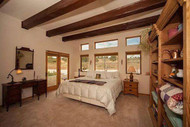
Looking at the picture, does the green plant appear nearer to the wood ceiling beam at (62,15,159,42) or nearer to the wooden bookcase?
the wood ceiling beam at (62,15,159,42)

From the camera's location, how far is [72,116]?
6.77ft

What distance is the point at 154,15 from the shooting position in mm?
2568

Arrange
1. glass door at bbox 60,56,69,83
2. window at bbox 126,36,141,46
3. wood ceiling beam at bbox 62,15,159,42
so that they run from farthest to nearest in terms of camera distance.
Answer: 1. glass door at bbox 60,56,69,83
2. window at bbox 126,36,141,46
3. wood ceiling beam at bbox 62,15,159,42

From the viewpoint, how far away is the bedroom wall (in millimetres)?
2561

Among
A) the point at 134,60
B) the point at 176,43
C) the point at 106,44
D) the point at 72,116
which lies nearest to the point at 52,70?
the point at 72,116

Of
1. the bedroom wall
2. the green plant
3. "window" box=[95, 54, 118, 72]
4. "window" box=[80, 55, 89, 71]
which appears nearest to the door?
the bedroom wall

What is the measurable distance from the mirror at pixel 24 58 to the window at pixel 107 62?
3173mm

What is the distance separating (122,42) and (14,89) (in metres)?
4.61

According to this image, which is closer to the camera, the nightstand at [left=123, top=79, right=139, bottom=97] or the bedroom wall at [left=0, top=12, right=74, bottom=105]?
the bedroom wall at [left=0, top=12, right=74, bottom=105]

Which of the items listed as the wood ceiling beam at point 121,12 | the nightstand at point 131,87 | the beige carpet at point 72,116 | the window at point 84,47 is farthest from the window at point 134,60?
the window at point 84,47

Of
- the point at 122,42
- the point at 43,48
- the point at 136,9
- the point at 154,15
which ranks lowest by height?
the point at 43,48

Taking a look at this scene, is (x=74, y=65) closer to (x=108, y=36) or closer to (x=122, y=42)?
(x=108, y=36)

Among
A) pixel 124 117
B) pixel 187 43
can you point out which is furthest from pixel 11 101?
pixel 187 43

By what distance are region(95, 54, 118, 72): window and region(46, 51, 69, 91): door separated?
1988 mm
